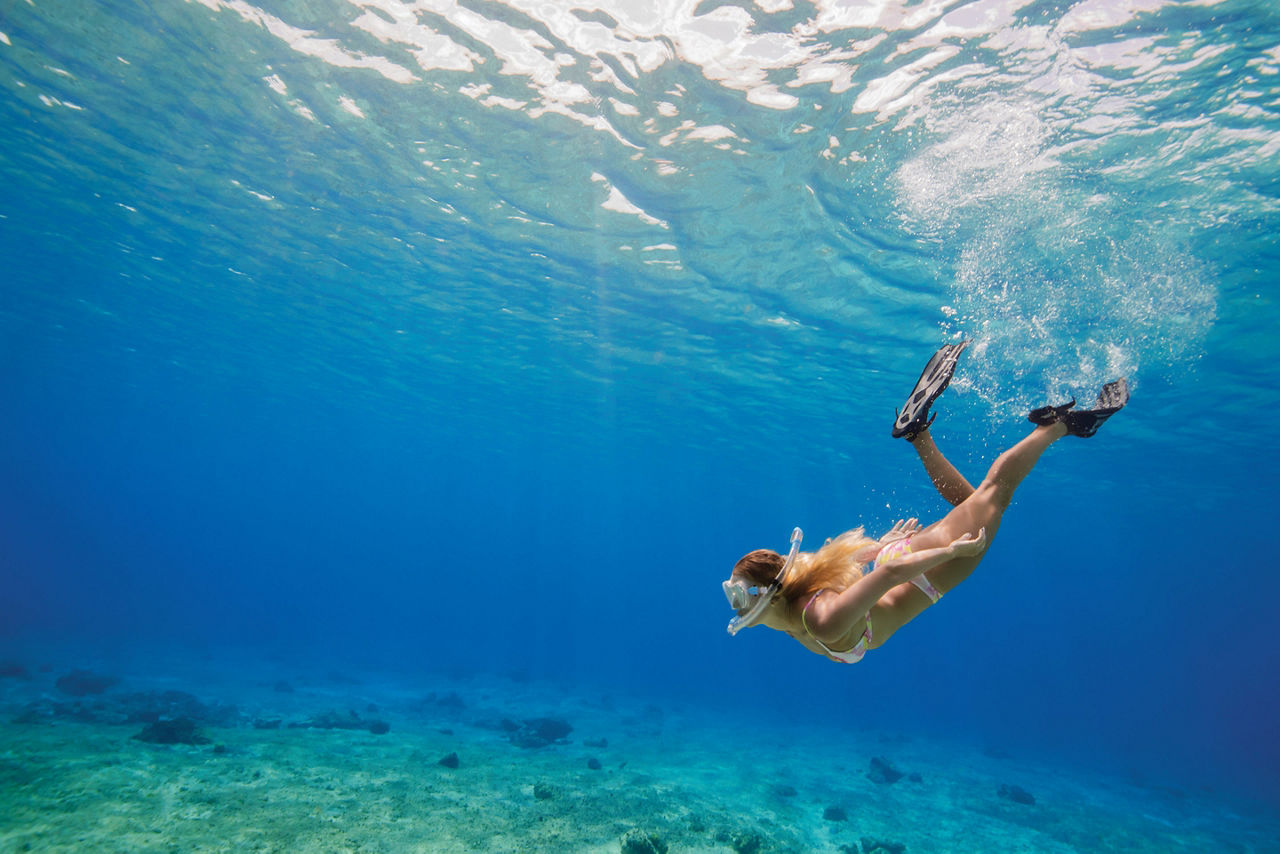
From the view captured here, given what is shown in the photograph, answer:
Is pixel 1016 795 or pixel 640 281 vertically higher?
pixel 640 281

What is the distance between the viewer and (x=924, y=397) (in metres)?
4.28

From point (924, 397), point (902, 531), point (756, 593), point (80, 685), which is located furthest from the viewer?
point (80, 685)

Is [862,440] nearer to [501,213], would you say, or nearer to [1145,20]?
[501,213]

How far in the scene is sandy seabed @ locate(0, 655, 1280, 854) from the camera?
9820 mm

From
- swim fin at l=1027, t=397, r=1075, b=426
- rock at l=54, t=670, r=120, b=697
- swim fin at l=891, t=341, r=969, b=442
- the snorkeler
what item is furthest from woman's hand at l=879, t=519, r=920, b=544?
rock at l=54, t=670, r=120, b=697

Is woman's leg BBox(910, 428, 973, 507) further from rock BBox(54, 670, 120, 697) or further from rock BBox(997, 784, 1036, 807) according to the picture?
rock BBox(54, 670, 120, 697)

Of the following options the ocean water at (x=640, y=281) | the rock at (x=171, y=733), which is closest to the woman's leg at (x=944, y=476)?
the ocean water at (x=640, y=281)

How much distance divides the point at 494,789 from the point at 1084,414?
1436cm

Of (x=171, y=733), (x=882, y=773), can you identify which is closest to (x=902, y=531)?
(x=171, y=733)

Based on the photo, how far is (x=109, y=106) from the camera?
13.6 m

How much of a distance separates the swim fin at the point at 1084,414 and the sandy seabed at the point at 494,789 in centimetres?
963

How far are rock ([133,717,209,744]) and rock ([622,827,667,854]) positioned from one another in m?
11.2

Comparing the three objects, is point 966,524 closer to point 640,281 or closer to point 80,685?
point 640,281

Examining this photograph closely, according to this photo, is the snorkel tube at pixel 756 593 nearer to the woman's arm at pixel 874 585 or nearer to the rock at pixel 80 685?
the woman's arm at pixel 874 585
